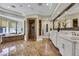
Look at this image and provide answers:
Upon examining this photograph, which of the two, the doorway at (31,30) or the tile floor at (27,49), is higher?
the doorway at (31,30)

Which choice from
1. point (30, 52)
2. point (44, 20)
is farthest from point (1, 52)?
point (44, 20)

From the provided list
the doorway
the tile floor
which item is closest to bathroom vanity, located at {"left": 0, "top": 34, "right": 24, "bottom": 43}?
the tile floor

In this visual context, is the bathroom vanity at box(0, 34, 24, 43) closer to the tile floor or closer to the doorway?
the tile floor

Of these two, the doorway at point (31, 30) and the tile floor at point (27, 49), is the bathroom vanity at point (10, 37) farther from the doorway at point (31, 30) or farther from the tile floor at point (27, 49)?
the doorway at point (31, 30)

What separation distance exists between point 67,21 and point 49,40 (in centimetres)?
74

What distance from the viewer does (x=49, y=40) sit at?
10.5 feet

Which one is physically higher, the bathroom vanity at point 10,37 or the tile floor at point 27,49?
the bathroom vanity at point 10,37

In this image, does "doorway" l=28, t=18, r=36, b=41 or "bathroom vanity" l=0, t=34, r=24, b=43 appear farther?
"doorway" l=28, t=18, r=36, b=41

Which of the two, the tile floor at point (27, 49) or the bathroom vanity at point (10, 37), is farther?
the bathroom vanity at point (10, 37)

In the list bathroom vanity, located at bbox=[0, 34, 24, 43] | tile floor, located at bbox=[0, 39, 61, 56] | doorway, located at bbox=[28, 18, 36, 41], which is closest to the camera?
tile floor, located at bbox=[0, 39, 61, 56]

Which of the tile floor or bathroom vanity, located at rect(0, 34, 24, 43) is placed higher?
bathroom vanity, located at rect(0, 34, 24, 43)

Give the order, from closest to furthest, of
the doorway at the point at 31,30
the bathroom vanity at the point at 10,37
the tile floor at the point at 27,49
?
the tile floor at the point at 27,49 → the bathroom vanity at the point at 10,37 → the doorway at the point at 31,30

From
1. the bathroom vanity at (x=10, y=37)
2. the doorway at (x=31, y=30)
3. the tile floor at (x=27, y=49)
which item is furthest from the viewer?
the doorway at (x=31, y=30)

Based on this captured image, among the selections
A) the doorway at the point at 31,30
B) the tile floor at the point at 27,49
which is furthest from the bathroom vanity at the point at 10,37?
the doorway at the point at 31,30
